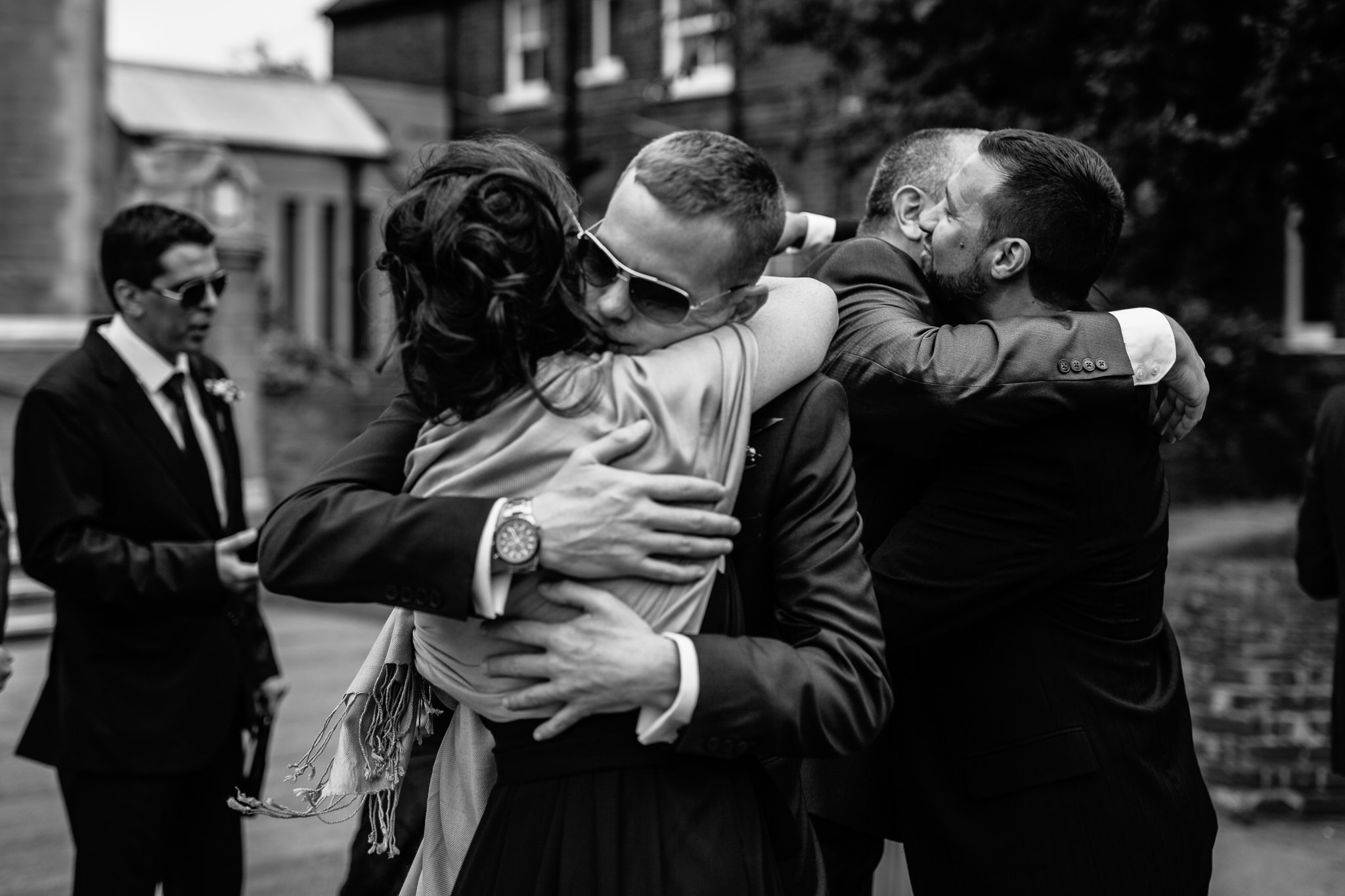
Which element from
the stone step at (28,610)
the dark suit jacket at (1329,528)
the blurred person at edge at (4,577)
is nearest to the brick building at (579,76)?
the stone step at (28,610)

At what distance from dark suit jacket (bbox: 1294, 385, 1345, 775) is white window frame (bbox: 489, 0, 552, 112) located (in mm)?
19430

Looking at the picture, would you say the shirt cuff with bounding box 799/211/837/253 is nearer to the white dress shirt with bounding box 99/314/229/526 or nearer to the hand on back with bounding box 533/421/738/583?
the hand on back with bounding box 533/421/738/583

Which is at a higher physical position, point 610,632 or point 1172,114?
point 1172,114

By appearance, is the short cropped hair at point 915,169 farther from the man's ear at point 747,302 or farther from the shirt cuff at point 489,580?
the shirt cuff at point 489,580

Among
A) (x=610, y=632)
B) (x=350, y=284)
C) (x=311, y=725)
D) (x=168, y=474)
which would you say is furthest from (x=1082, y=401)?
(x=350, y=284)

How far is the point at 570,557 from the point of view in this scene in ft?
5.70

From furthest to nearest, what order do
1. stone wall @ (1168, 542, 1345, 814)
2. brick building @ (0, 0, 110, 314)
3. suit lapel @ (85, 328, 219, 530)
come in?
brick building @ (0, 0, 110, 314), stone wall @ (1168, 542, 1345, 814), suit lapel @ (85, 328, 219, 530)

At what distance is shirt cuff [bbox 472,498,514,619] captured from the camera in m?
1.74

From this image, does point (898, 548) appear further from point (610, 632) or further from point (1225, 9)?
point (1225, 9)

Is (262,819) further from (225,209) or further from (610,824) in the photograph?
(225,209)

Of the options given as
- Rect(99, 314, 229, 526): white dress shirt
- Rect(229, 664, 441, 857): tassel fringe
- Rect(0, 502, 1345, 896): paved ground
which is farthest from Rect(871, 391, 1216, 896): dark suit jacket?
Rect(99, 314, 229, 526): white dress shirt

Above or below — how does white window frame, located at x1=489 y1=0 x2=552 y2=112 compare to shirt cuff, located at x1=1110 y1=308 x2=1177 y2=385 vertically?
above

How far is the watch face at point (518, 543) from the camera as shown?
5.70 feet

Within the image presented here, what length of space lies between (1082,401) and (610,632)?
0.90 m
